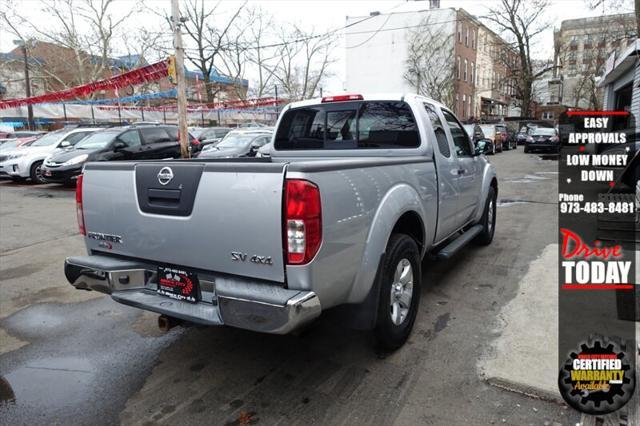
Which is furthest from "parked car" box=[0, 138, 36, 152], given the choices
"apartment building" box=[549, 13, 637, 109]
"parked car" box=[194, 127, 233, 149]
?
"apartment building" box=[549, 13, 637, 109]

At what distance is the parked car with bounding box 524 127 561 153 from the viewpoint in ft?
78.8

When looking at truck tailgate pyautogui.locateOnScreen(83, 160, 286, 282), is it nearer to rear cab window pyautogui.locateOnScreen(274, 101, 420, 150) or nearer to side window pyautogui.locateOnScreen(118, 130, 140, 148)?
rear cab window pyautogui.locateOnScreen(274, 101, 420, 150)

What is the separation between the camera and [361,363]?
322cm

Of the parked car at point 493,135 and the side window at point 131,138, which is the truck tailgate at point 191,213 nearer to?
the side window at point 131,138

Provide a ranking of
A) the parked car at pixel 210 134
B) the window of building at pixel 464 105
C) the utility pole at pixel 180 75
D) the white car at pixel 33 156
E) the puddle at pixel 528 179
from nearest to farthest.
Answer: the puddle at pixel 528 179 → the white car at pixel 33 156 → the utility pole at pixel 180 75 → the parked car at pixel 210 134 → the window of building at pixel 464 105

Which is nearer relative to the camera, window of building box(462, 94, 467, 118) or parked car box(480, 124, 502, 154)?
parked car box(480, 124, 502, 154)

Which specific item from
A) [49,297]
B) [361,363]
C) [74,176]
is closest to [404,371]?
[361,363]

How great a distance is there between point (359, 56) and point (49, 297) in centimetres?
4424

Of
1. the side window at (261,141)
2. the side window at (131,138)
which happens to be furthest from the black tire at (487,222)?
the side window at (261,141)

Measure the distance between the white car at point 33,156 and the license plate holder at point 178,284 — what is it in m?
13.1

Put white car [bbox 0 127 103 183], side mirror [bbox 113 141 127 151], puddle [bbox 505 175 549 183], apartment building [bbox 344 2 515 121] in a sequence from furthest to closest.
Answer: apartment building [bbox 344 2 515 121] < white car [bbox 0 127 103 183] < puddle [bbox 505 175 549 183] < side mirror [bbox 113 141 127 151]

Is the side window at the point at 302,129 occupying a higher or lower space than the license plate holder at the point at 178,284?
higher

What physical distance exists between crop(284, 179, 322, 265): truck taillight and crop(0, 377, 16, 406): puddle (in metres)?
2.16

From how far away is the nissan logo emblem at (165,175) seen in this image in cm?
275
